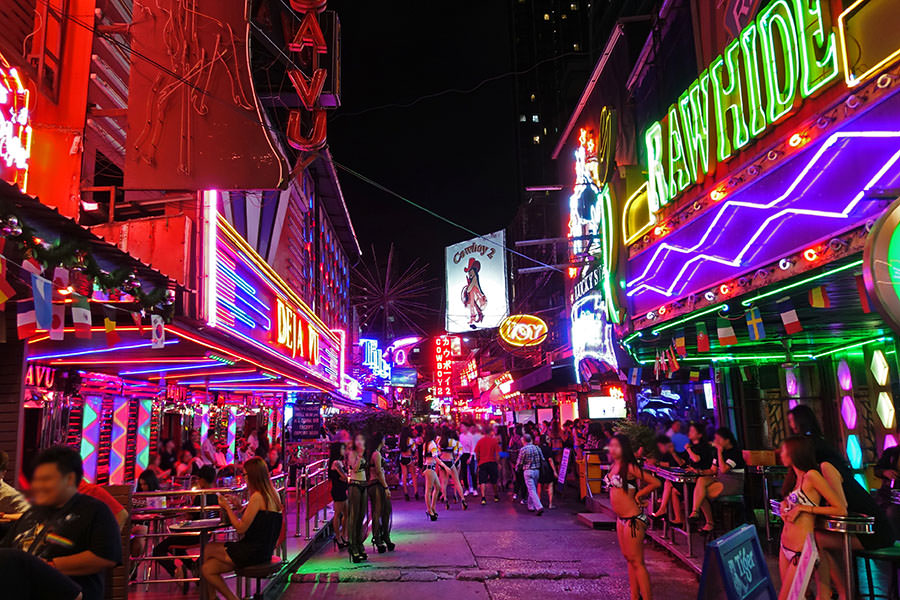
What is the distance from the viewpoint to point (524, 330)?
24469 mm

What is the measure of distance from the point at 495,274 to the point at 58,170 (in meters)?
31.9

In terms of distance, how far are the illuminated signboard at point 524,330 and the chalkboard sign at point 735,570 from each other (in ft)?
65.1

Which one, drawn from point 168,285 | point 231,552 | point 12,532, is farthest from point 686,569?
point 12,532

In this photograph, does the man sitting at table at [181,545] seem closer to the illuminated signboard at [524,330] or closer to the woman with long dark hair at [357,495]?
the woman with long dark hair at [357,495]

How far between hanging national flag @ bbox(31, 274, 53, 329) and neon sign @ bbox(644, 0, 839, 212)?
23.0 ft

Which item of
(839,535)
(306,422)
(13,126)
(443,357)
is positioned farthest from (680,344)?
(443,357)

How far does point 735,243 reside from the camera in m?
8.09

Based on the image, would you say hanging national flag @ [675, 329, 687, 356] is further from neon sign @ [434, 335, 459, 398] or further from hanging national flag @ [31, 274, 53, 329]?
neon sign @ [434, 335, 459, 398]

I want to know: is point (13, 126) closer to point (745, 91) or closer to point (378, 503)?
point (378, 503)

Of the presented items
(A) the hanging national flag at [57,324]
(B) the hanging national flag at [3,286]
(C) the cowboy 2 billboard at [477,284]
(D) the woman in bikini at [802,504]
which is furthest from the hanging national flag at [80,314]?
(C) the cowboy 2 billboard at [477,284]

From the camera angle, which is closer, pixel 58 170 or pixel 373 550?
pixel 58 170

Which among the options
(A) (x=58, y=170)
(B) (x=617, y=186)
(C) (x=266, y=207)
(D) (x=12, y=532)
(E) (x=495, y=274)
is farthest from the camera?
(E) (x=495, y=274)

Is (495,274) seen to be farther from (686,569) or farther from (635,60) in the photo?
(686,569)

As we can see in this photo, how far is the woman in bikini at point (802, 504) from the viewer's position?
6.05 metres
